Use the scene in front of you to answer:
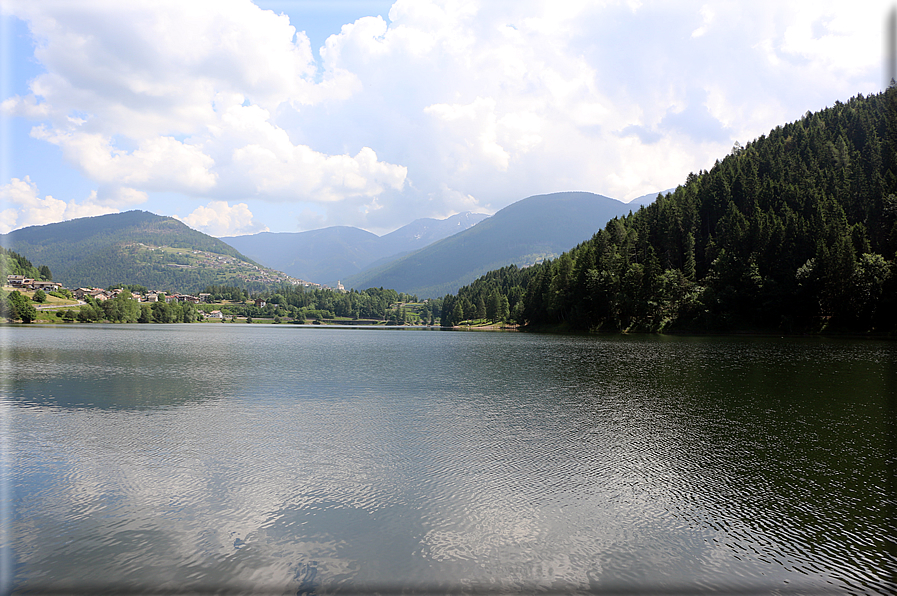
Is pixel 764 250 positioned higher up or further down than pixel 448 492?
higher up

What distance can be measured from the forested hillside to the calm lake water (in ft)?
311

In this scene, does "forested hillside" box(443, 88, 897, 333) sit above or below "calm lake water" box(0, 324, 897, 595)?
above

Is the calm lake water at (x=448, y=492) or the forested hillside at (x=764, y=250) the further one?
the forested hillside at (x=764, y=250)

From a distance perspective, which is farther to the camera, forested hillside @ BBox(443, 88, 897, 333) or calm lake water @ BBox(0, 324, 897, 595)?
forested hillside @ BBox(443, 88, 897, 333)

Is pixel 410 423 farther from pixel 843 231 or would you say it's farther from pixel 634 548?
pixel 843 231

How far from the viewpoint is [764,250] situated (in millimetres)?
126375

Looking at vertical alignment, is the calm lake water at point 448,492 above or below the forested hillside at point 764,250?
below

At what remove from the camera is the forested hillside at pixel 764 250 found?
359 ft

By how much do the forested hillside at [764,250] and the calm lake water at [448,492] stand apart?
9473cm

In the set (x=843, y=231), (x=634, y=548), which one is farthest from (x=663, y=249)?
(x=634, y=548)

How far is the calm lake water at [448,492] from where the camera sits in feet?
34.6

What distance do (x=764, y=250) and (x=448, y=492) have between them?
459ft

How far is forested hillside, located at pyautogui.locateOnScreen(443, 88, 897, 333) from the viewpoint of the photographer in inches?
4311

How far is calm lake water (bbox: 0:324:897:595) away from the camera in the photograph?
10.5 m
